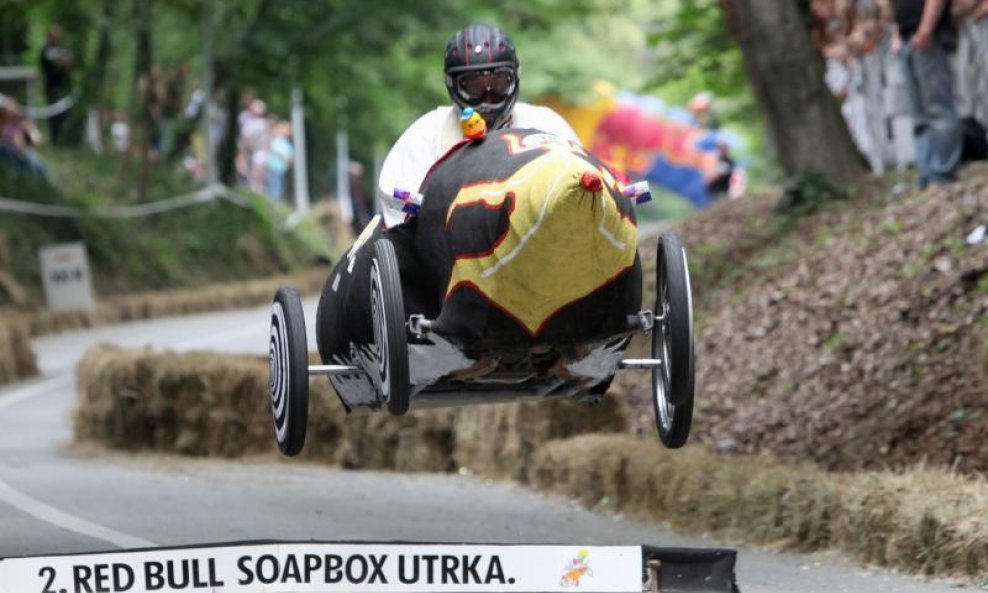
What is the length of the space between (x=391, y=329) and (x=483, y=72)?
4.94 feet

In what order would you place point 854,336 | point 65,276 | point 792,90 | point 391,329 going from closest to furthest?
point 391,329, point 854,336, point 792,90, point 65,276

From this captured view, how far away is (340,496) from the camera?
1419 centimetres

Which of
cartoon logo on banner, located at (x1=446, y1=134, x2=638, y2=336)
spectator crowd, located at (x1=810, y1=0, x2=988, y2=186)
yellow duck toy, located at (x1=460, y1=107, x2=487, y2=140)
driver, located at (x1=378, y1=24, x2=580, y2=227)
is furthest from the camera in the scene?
spectator crowd, located at (x1=810, y1=0, x2=988, y2=186)

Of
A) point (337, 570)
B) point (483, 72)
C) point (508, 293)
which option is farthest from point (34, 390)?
point (337, 570)

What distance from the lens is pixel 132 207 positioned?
33125mm

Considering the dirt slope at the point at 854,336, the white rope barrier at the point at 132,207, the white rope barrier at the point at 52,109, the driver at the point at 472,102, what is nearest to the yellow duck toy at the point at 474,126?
the driver at the point at 472,102

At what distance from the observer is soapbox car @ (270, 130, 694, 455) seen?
8594 millimetres

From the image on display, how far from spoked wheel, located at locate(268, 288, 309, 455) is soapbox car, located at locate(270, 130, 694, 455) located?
0.4 inches

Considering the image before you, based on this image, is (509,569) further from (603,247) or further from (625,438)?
(625,438)

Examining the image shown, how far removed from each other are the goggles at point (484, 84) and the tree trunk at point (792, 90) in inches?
358

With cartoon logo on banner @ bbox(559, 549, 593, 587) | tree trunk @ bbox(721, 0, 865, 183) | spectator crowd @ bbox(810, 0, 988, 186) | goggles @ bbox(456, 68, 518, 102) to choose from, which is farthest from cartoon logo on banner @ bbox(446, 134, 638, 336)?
tree trunk @ bbox(721, 0, 865, 183)

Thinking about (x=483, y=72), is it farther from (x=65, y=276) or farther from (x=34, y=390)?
(x=65, y=276)

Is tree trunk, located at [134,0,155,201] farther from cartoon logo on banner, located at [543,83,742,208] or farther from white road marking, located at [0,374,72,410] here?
cartoon logo on banner, located at [543,83,742,208]

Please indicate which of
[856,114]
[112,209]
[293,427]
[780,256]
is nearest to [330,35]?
[112,209]
